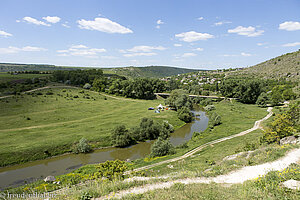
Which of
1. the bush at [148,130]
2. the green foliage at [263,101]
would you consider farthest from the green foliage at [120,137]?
the green foliage at [263,101]

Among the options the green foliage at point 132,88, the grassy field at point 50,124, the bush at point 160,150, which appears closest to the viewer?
the bush at point 160,150

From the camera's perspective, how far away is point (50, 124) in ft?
139

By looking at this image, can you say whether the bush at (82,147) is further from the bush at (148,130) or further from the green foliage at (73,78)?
the green foliage at (73,78)

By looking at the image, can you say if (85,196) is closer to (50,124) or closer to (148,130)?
(148,130)

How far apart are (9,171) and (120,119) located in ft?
94.5

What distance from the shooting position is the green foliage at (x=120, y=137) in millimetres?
34719

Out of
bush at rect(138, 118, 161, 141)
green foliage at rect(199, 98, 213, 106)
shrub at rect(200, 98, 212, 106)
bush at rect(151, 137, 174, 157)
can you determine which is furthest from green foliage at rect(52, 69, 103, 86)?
bush at rect(151, 137, 174, 157)

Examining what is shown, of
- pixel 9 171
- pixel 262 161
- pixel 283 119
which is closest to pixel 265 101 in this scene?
pixel 283 119

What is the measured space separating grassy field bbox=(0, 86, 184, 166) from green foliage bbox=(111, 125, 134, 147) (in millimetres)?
1924

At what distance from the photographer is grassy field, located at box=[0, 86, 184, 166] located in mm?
30150

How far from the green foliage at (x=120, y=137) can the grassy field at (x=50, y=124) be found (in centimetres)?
192

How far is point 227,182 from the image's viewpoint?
1079cm

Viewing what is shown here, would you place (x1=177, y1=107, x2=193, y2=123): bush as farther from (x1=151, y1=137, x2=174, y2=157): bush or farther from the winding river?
(x1=151, y1=137, x2=174, y2=157): bush

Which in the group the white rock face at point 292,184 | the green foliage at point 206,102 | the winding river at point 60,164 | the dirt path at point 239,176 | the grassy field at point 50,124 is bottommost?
the winding river at point 60,164
